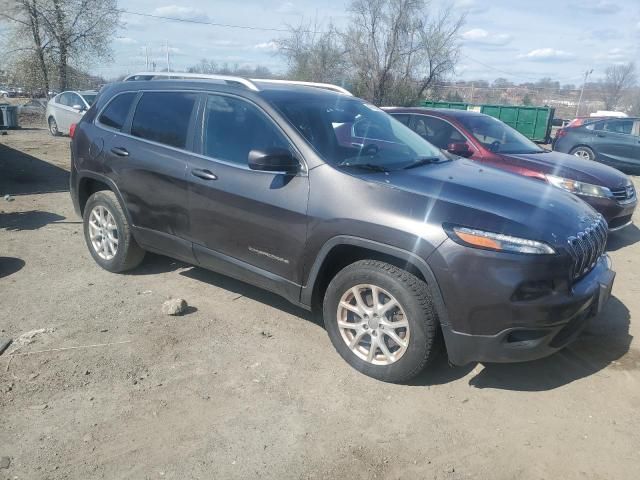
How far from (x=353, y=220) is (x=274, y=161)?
0.66 meters

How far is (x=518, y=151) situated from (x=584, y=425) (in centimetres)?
484

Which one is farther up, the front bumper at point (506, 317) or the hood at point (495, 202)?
the hood at point (495, 202)

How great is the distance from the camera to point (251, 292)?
469 centimetres

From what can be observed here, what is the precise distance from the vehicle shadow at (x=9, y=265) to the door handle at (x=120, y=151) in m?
1.60

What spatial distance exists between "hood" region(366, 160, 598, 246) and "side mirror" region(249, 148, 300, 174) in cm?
53

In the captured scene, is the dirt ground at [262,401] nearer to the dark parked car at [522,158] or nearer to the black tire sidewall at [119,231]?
the black tire sidewall at [119,231]

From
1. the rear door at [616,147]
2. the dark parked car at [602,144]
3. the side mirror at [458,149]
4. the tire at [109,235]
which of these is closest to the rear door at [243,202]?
the tire at [109,235]

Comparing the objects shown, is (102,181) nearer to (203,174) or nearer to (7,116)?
(203,174)

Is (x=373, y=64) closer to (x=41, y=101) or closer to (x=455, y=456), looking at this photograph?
(x=41, y=101)

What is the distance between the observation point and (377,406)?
3.14m

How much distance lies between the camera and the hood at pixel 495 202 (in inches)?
117

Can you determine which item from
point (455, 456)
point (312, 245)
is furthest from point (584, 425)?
point (312, 245)

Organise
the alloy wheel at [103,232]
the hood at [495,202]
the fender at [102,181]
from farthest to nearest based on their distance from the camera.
Answer: the alloy wheel at [103,232], the fender at [102,181], the hood at [495,202]

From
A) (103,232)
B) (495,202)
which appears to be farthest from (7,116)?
(495,202)
